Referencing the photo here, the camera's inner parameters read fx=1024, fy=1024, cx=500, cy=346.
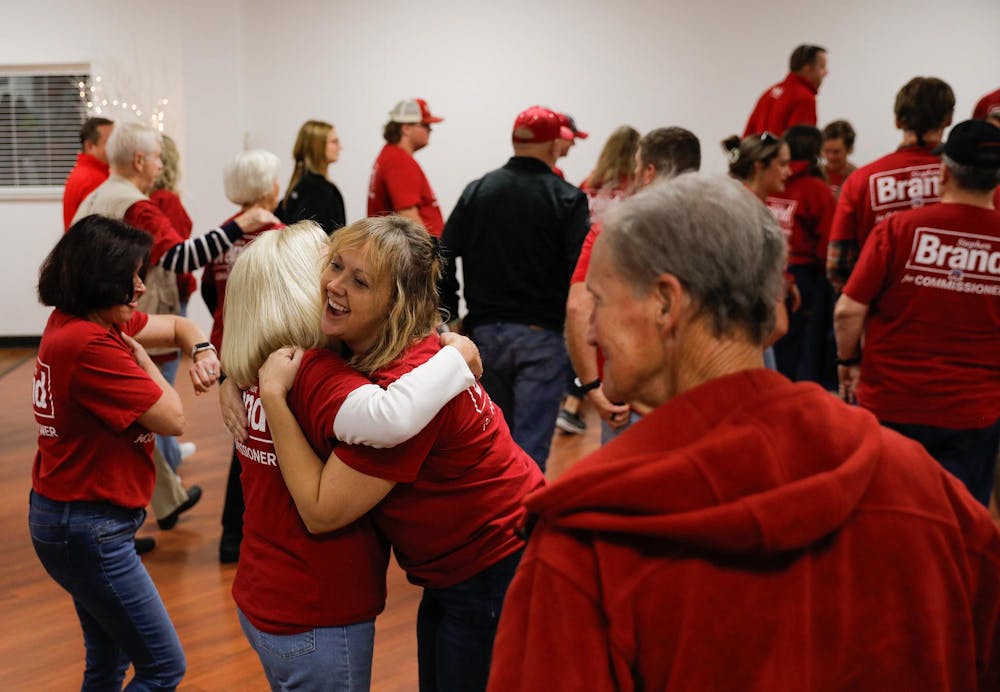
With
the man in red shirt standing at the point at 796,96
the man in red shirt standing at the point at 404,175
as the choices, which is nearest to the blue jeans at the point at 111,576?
the man in red shirt standing at the point at 404,175

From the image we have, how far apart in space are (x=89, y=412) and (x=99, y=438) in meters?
0.07

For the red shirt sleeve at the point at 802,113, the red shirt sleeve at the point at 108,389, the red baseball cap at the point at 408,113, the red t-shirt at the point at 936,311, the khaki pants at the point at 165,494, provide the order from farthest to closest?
the red shirt sleeve at the point at 802,113 < the red baseball cap at the point at 408,113 < the khaki pants at the point at 165,494 < the red t-shirt at the point at 936,311 < the red shirt sleeve at the point at 108,389

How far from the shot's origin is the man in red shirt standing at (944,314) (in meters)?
3.02

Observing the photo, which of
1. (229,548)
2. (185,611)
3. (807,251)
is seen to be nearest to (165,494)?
(229,548)

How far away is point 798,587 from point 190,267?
335cm

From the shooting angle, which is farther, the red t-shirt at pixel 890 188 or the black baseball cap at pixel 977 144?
the red t-shirt at pixel 890 188

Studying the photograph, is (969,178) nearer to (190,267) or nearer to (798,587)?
(798,587)

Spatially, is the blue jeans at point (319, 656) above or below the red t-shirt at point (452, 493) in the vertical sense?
below

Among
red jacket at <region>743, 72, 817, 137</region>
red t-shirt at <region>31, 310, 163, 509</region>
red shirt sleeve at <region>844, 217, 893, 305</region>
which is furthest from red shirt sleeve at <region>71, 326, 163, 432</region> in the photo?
red jacket at <region>743, 72, 817, 137</region>

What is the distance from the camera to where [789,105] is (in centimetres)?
696

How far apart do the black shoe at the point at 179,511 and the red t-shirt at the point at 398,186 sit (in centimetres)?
176

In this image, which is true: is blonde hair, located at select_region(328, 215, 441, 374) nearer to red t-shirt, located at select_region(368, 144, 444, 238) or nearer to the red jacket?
red t-shirt, located at select_region(368, 144, 444, 238)

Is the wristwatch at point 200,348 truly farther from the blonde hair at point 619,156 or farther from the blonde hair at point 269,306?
the blonde hair at point 619,156

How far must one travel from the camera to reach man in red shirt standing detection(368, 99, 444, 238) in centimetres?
557
